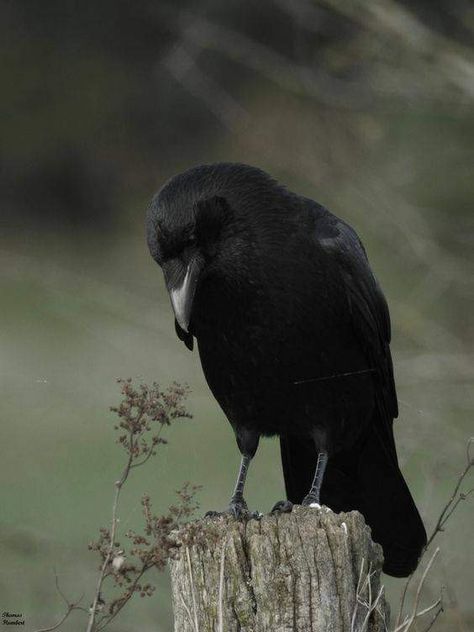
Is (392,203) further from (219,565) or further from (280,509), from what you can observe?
(219,565)

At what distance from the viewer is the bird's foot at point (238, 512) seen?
3964mm

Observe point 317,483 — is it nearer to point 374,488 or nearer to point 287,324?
point 374,488

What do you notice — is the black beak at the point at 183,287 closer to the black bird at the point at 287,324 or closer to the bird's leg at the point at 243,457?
the black bird at the point at 287,324

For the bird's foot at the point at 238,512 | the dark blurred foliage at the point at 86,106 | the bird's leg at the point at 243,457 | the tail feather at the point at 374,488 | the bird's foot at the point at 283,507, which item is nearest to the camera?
the bird's foot at the point at 238,512

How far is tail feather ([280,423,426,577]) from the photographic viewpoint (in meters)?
4.80

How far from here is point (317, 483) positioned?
15.3ft

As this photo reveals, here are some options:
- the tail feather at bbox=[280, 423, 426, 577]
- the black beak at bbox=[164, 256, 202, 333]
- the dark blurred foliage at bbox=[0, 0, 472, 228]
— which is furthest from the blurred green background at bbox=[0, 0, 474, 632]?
the dark blurred foliage at bbox=[0, 0, 472, 228]

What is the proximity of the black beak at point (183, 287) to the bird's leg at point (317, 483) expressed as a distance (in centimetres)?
78

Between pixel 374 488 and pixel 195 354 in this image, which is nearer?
pixel 374 488

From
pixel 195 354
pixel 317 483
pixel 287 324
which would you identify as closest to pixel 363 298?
pixel 287 324

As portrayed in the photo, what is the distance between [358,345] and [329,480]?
576mm

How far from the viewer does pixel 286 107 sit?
12.3 meters

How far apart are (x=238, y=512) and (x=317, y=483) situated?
1.36 feet

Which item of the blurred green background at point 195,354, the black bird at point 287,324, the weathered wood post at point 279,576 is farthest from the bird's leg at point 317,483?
the weathered wood post at point 279,576
